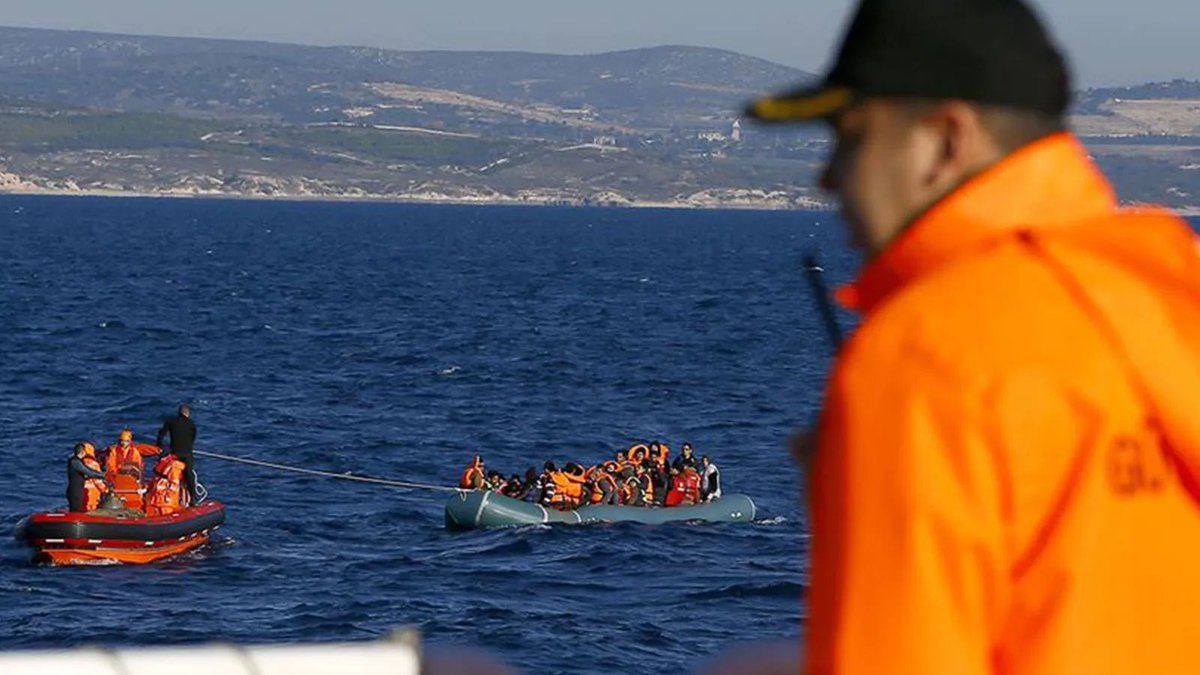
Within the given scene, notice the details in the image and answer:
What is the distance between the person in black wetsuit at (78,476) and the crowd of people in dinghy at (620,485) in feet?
26.3

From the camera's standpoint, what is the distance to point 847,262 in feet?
514

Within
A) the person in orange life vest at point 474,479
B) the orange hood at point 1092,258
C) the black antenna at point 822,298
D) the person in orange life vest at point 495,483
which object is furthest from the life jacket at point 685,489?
the orange hood at point 1092,258

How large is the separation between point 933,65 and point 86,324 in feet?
294

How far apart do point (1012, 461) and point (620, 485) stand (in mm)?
37234

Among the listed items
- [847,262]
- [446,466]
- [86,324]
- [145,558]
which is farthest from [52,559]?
[847,262]

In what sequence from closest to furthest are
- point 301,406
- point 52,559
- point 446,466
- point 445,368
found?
point 52,559
point 446,466
point 301,406
point 445,368

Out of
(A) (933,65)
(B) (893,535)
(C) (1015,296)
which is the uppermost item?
(A) (933,65)

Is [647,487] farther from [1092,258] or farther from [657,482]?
[1092,258]

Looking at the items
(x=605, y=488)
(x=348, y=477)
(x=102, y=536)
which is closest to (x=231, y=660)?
(x=102, y=536)

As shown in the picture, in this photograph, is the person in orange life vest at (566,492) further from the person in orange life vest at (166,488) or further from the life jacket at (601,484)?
the person in orange life vest at (166,488)

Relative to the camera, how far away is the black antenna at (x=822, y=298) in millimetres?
3086

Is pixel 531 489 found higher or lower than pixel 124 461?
lower

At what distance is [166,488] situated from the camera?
34.5 m

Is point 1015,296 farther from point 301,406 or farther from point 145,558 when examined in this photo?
point 301,406
